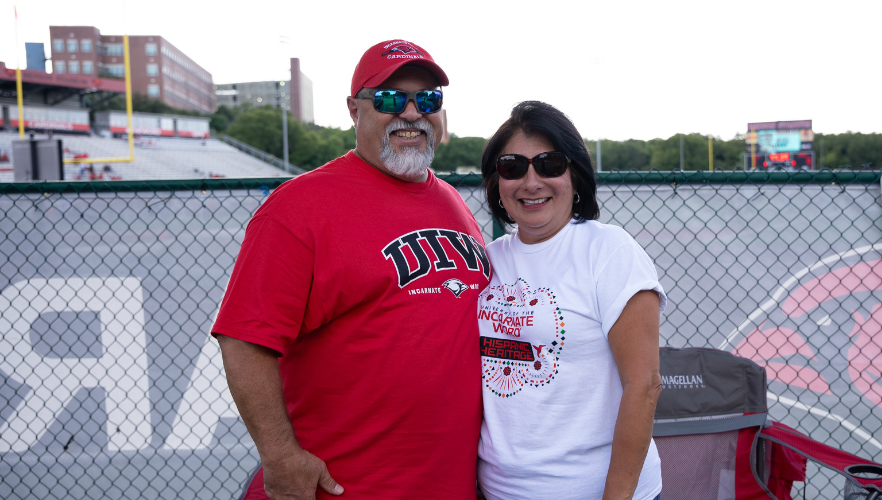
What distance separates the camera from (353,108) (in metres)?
2.09

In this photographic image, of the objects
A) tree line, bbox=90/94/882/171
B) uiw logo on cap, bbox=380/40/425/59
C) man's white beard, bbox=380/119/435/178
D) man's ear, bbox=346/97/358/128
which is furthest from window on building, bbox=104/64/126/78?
man's white beard, bbox=380/119/435/178

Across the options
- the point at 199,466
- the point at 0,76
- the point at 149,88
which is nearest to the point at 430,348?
the point at 199,466

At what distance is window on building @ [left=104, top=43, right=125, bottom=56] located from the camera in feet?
240

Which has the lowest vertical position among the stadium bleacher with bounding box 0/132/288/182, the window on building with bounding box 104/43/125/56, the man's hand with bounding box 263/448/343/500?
the man's hand with bounding box 263/448/343/500

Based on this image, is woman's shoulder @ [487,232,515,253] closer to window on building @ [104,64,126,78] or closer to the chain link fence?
the chain link fence

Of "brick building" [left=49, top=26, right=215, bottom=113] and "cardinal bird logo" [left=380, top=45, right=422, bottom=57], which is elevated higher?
"brick building" [left=49, top=26, right=215, bottom=113]

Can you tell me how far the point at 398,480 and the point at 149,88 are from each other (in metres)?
84.8

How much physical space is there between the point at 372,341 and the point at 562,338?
0.54 m

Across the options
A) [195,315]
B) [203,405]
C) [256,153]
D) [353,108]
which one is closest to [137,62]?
[256,153]

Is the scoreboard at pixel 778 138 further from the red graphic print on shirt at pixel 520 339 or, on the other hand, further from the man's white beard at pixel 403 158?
the red graphic print on shirt at pixel 520 339

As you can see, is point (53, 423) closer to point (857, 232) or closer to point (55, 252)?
point (55, 252)

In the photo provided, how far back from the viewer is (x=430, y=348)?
1.69 meters

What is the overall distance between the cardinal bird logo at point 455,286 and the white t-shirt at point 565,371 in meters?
0.15

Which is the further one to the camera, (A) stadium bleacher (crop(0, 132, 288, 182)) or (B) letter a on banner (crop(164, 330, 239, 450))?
(A) stadium bleacher (crop(0, 132, 288, 182))
